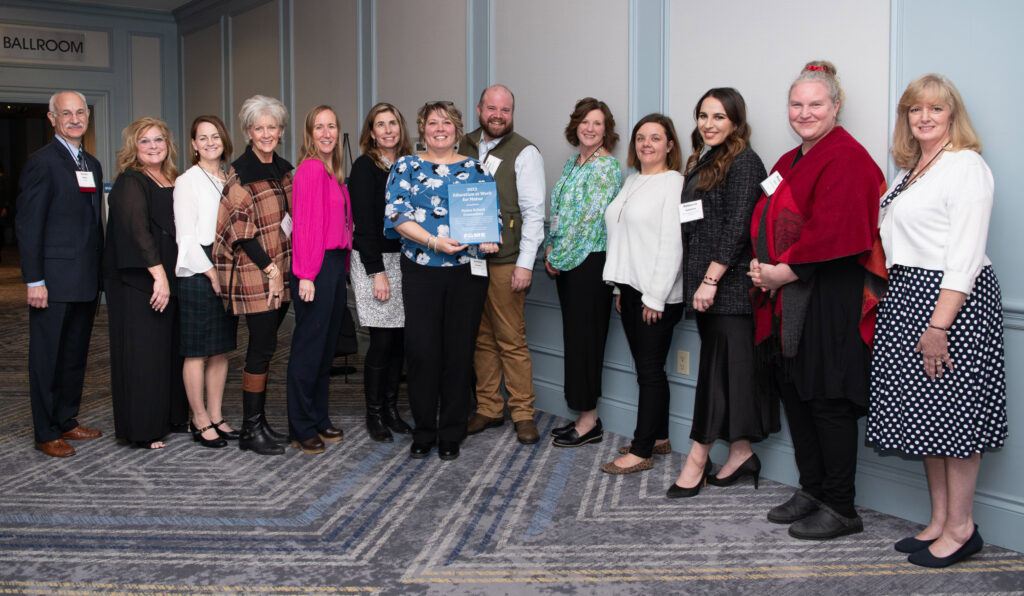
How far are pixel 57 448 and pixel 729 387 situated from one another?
3052 mm

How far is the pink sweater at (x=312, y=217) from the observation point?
347cm

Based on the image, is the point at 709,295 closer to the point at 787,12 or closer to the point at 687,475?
the point at 687,475

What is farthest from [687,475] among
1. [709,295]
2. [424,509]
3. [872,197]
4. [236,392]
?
[236,392]

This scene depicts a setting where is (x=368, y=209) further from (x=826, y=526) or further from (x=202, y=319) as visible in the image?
(x=826, y=526)

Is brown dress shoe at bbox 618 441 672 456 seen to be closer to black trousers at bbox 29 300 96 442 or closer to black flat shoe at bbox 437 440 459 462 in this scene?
black flat shoe at bbox 437 440 459 462

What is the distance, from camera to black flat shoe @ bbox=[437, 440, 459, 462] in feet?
12.2

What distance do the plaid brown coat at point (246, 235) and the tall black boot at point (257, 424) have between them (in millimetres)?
411

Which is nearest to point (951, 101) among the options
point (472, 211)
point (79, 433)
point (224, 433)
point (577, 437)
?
point (472, 211)

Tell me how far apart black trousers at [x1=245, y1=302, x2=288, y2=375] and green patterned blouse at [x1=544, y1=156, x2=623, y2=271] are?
4.36ft

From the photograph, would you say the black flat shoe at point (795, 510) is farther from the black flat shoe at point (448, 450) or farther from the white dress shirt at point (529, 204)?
the white dress shirt at point (529, 204)

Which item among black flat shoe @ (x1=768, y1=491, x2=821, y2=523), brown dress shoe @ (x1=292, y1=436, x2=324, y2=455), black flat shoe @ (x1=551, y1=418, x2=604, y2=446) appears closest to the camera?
black flat shoe @ (x1=768, y1=491, x2=821, y2=523)

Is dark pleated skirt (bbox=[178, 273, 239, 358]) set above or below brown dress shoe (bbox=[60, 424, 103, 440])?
above

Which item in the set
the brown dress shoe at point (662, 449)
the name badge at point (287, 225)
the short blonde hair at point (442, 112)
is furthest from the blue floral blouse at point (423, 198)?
the brown dress shoe at point (662, 449)

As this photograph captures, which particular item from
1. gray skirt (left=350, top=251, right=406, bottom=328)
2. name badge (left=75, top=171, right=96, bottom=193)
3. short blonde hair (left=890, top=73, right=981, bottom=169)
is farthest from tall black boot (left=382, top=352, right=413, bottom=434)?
short blonde hair (left=890, top=73, right=981, bottom=169)
